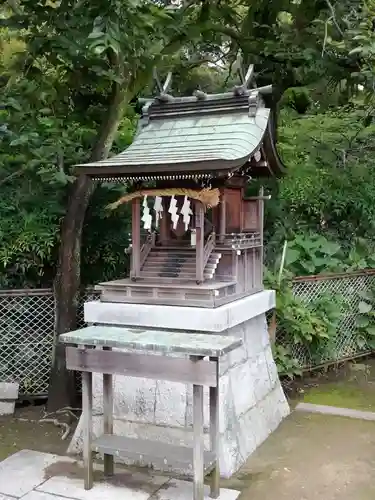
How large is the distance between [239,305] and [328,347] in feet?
10.4

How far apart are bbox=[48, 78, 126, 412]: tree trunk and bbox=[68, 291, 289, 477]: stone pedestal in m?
1.16

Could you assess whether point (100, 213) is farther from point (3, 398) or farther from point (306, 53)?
point (306, 53)

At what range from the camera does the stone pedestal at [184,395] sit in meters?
5.00

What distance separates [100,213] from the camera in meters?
7.25

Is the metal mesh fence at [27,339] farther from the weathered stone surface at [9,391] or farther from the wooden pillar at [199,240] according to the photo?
the wooden pillar at [199,240]

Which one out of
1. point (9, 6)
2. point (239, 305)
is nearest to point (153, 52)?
point (9, 6)

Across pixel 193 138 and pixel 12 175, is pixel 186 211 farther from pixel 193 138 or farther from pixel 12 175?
pixel 12 175

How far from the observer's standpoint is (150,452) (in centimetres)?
446

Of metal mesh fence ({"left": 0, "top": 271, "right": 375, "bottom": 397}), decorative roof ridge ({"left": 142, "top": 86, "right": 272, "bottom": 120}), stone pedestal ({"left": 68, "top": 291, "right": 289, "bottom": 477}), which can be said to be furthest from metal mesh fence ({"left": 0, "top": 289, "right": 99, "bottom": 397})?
decorative roof ridge ({"left": 142, "top": 86, "right": 272, "bottom": 120})

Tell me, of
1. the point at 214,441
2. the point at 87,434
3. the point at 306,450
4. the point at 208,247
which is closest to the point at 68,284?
the point at 208,247

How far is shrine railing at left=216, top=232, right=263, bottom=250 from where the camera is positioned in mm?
5551

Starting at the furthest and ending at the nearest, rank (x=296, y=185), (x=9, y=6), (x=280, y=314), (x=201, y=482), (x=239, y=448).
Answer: (x=296, y=185)
(x=280, y=314)
(x=9, y=6)
(x=239, y=448)
(x=201, y=482)

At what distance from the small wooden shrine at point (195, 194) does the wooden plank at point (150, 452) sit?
1.32 m

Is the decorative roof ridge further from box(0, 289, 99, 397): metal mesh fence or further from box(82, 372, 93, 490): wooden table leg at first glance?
box(82, 372, 93, 490): wooden table leg
